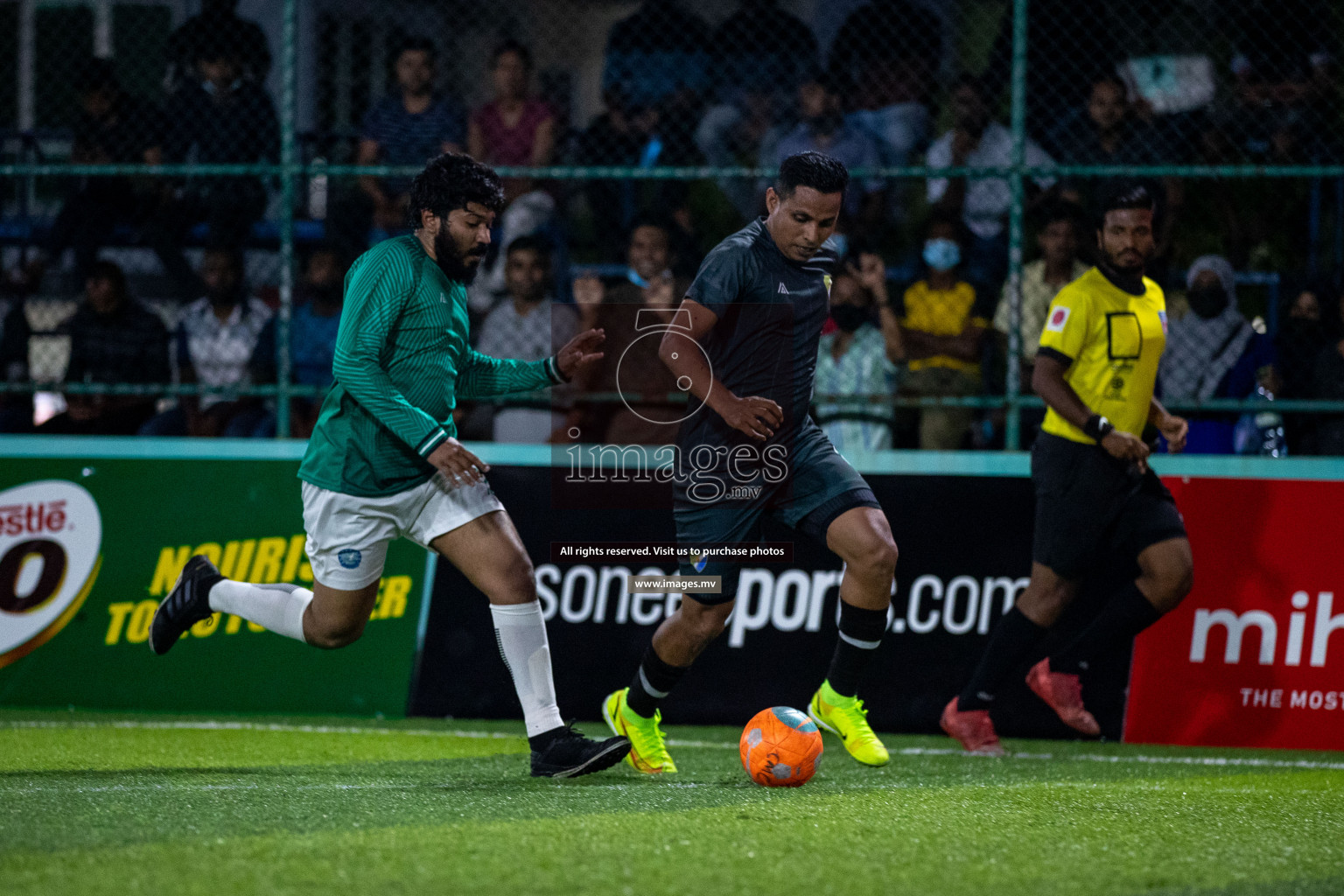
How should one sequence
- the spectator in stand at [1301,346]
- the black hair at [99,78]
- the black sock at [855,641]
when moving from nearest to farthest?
the black sock at [855,641], the spectator in stand at [1301,346], the black hair at [99,78]

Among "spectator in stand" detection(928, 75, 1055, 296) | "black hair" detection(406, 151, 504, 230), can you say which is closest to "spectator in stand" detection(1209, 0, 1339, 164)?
"spectator in stand" detection(928, 75, 1055, 296)

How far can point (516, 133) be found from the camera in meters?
9.72

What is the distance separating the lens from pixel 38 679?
24.2 feet

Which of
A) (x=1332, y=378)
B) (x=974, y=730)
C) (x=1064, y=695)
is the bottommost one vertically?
(x=974, y=730)

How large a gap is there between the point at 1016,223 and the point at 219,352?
4.42 m

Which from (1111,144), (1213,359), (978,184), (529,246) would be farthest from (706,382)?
(1111,144)

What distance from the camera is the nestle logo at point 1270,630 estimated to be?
6.76 metres

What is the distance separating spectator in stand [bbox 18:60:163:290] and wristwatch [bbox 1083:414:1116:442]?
5961 mm

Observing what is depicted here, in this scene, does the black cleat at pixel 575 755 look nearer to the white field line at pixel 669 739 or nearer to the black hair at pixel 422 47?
the white field line at pixel 669 739

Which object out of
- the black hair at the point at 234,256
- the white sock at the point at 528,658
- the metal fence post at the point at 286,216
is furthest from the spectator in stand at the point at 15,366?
the white sock at the point at 528,658

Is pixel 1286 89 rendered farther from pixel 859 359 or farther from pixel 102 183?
pixel 102 183

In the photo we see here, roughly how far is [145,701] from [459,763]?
7.74 feet

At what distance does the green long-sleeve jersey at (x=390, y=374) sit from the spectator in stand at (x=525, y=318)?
2621 millimetres

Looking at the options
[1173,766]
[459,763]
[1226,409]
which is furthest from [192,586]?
[1226,409]
